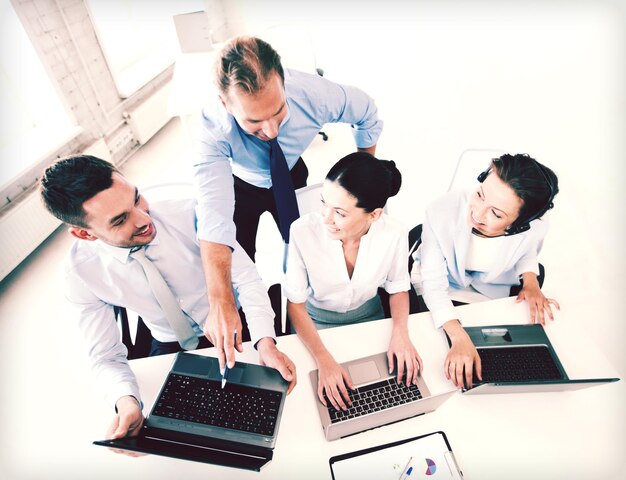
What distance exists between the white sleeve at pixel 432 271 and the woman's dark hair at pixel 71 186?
3.91 ft

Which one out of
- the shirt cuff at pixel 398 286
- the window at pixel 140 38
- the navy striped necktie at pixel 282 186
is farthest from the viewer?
the window at pixel 140 38

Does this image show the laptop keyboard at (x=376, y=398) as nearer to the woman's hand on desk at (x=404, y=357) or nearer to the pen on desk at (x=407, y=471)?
the woman's hand on desk at (x=404, y=357)

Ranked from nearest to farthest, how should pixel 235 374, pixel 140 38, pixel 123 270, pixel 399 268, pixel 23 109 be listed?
pixel 235 374 → pixel 123 270 → pixel 399 268 → pixel 23 109 → pixel 140 38

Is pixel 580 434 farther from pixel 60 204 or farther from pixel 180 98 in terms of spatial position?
pixel 180 98

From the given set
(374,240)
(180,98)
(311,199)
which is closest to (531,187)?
(374,240)

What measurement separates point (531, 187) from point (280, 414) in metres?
1.10

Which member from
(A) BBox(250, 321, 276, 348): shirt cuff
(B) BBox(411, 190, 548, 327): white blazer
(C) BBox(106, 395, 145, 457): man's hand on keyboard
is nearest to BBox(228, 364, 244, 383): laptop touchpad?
(A) BBox(250, 321, 276, 348): shirt cuff

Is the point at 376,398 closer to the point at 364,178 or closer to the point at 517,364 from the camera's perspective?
the point at 517,364

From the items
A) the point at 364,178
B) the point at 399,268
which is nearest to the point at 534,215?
the point at 399,268

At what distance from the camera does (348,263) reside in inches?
54.6

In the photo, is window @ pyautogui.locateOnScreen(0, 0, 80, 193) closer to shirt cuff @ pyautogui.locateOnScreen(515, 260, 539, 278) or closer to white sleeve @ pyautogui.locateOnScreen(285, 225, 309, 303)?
white sleeve @ pyautogui.locateOnScreen(285, 225, 309, 303)

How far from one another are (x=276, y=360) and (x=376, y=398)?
1.05 ft

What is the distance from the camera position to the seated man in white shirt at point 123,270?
1.09 meters

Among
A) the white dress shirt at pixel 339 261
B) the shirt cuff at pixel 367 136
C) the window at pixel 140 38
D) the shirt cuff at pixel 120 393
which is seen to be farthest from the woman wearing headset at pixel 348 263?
the window at pixel 140 38
